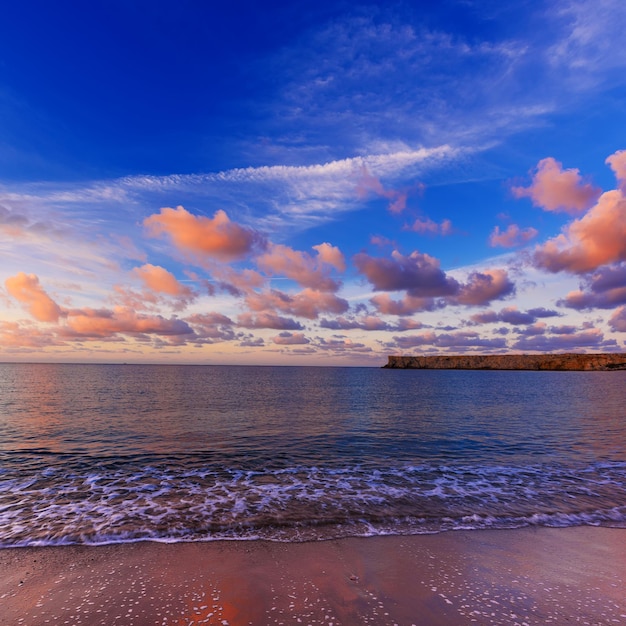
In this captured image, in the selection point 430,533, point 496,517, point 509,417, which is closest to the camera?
point 430,533

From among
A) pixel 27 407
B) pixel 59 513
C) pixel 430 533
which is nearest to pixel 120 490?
pixel 59 513

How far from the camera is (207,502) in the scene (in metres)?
14.4

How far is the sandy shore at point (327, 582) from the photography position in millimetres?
7391

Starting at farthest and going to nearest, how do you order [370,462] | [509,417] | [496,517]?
[509,417]
[370,462]
[496,517]

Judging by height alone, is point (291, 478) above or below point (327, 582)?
below

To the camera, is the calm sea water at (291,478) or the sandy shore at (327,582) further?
the calm sea water at (291,478)

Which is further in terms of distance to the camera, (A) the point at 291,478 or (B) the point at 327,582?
(A) the point at 291,478

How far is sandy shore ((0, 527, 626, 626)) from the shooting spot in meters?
7.39

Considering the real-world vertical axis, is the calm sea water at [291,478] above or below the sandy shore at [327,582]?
below

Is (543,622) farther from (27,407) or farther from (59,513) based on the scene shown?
(27,407)

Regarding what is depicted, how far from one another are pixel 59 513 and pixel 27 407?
4170cm

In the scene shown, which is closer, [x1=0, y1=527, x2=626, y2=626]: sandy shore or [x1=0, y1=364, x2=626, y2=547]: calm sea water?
[x1=0, y1=527, x2=626, y2=626]: sandy shore

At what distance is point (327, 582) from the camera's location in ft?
28.0

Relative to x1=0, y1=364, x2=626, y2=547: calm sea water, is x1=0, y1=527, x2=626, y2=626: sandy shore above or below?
above
